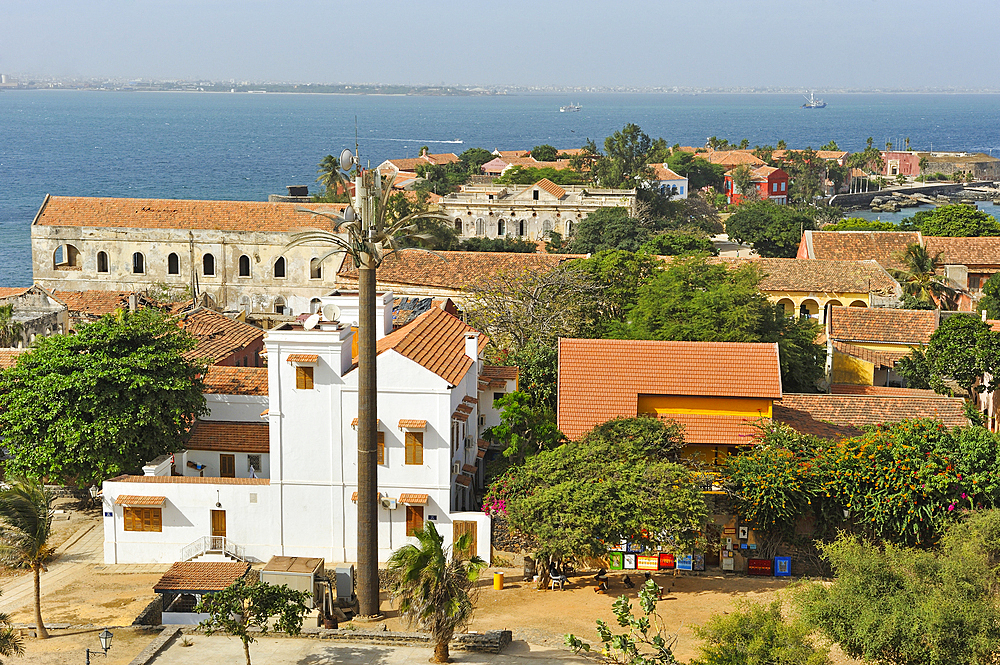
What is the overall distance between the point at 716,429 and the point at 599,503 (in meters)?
5.57

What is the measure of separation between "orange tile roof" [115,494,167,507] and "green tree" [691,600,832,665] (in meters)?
14.8

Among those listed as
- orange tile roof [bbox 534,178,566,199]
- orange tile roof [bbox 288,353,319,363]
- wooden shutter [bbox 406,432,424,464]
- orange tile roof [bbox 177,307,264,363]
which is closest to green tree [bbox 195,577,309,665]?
wooden shutter [bbox 406,432,424,464]

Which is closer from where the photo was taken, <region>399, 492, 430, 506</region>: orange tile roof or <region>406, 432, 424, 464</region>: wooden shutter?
<region>399, 492, 430, 506</region>: orange tile roof

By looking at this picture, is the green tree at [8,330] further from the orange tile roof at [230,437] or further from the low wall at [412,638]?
the low wall at [412,638]

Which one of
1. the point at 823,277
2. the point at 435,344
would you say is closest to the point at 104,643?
the point at 435,344

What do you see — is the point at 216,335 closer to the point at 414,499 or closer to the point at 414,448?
the point at 414,448

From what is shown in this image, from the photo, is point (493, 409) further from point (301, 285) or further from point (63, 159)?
point (63, 159)

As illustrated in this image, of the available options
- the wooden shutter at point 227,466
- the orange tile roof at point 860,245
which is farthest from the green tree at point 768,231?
the wooden shutter at point 227,466

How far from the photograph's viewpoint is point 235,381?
32.0 metres

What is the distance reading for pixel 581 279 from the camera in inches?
1638

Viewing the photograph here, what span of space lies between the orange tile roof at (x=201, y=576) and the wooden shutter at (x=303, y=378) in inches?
174

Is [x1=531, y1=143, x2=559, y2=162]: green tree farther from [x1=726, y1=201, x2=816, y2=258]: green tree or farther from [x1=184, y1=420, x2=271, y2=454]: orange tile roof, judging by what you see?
[x1=184, y1=420, x2=271, y2=454]: orange tile roof

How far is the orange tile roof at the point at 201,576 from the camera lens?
23734mm

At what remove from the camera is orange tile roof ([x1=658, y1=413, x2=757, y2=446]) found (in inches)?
1117
